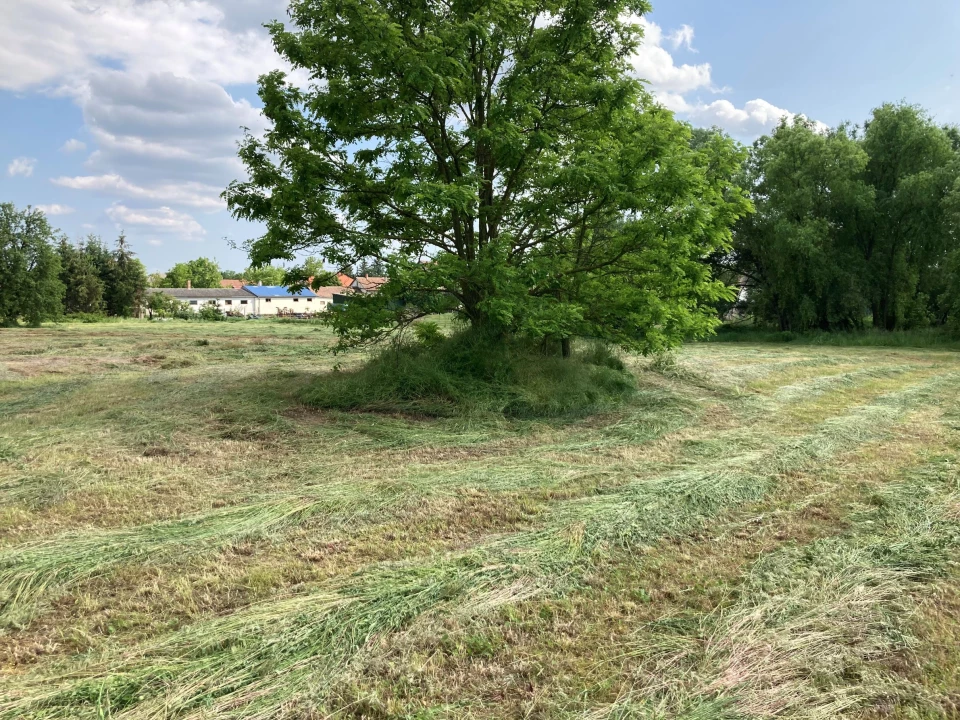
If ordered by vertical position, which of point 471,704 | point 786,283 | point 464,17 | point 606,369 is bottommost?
point 471,704

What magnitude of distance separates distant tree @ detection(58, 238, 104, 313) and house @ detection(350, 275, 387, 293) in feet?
150

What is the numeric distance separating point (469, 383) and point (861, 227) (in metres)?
26.5

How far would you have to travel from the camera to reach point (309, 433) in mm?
6879

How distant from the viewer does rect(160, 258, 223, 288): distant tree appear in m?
106

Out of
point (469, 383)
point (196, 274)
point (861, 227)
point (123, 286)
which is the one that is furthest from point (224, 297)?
point (469, 383)

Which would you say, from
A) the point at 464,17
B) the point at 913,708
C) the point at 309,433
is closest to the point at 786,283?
the point at 464,17

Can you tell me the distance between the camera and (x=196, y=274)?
112 meters

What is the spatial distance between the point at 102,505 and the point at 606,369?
784cm

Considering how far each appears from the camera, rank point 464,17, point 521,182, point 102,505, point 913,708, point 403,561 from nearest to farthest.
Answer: point 913,708
point 403,561
point 102,505
point 464,17
point 521,182

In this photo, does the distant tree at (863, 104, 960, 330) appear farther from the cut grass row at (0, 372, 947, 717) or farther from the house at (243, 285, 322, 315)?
the house at (243, 285, 322, 315)

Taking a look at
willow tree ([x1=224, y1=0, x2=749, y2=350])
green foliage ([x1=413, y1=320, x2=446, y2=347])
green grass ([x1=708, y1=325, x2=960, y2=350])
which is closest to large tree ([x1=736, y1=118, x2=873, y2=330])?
green grass ([x1=708, y1=325, x2=960, y2=350])

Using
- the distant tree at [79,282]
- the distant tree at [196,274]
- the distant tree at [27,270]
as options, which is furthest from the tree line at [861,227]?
the distant tree at [196,274]

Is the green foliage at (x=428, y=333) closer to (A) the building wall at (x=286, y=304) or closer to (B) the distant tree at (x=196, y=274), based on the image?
(A) the building wall at (x=286, y=304)

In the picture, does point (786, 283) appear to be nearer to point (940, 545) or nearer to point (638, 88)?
point (638, 88)
